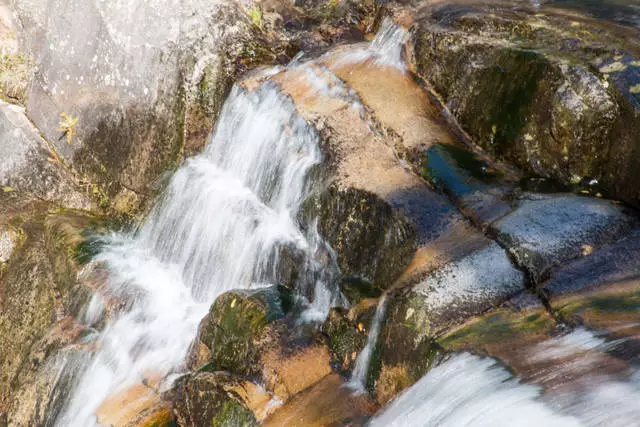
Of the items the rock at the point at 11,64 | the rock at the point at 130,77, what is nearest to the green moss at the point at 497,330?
the rock at the point at 130,77

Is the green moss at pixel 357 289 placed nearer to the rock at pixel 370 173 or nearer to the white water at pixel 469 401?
the rock at pixel 370 173

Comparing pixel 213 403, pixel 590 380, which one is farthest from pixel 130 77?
pixel 590 380

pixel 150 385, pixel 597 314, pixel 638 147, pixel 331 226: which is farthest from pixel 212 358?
pixel 638 147

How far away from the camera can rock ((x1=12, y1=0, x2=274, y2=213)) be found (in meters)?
7.52

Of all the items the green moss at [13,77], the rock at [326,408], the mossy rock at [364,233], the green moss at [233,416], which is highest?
the green moss at [13,77]

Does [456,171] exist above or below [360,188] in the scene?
below

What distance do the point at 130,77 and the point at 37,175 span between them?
190cm

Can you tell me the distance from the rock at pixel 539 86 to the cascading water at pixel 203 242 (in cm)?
151

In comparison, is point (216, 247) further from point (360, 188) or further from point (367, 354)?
point (367, 354)

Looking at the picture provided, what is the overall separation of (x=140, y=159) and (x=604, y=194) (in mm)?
5411

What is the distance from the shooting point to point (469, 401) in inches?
131

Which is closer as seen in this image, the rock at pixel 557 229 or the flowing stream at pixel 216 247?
the rock at pixel 557 229

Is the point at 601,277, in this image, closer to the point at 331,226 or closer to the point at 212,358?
the point at 331,226

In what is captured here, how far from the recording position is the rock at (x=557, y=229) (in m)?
4.08
